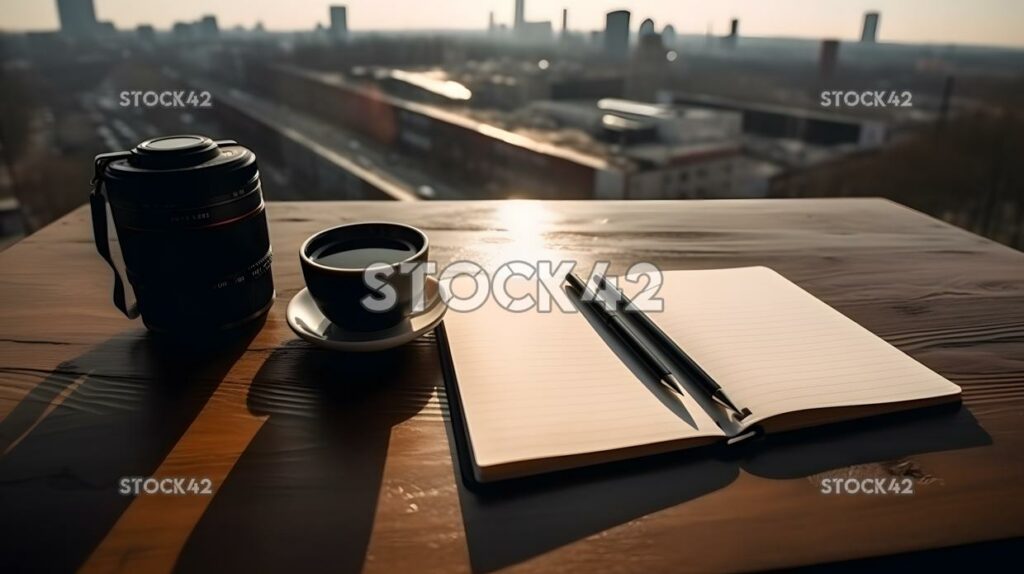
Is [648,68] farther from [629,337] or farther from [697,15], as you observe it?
[629,337]

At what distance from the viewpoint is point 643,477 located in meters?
0.38

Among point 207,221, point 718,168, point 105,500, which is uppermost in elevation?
point 207,221

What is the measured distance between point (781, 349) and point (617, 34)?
2.61m

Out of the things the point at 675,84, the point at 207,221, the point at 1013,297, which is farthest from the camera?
the point at 675,84

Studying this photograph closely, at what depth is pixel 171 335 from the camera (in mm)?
544

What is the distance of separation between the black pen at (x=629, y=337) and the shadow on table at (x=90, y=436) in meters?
0.30

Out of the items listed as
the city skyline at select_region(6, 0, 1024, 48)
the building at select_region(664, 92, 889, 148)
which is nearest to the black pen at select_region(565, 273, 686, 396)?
the city skyline at select_region(6, 0, 1024, 48)

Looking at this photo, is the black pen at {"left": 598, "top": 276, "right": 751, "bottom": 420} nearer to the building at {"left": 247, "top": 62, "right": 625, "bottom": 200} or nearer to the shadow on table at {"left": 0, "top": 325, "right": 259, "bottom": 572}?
the shadow on table at {"left": 0, "top": 325, "right": 259, "bottom": 572}

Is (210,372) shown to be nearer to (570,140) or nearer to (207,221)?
(207,221)

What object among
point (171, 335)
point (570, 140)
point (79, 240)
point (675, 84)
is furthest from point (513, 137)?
point (171, 335)

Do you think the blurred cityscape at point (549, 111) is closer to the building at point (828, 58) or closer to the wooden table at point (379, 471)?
the building at point (828, 58)

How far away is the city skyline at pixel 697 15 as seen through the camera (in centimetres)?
232

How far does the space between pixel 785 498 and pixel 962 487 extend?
0.36 ft

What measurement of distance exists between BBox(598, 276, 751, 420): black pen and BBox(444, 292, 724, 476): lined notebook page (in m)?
0.02
